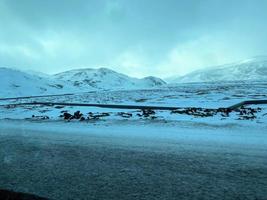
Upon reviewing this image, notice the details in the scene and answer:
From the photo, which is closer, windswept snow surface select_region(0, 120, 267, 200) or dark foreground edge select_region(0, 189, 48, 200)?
dark foreground edge select_region(0, 189, 48, 200)

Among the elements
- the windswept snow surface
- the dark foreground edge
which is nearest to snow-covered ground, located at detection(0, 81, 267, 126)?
the windswept snow surface

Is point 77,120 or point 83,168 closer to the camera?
point 83,168

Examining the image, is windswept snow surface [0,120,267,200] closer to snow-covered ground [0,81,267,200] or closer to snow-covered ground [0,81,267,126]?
snow-covered ground [0,81,267,200]

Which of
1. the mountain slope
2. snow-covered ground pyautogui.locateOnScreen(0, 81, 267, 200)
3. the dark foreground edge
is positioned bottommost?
snow-covered ground pyautogui.locateOnScreen(0, 81, 267, 200)

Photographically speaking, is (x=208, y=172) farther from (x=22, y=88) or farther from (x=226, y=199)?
(x=22, y=88)

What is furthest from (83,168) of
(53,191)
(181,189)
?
(181,189)

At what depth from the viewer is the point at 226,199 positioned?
4.40 meters

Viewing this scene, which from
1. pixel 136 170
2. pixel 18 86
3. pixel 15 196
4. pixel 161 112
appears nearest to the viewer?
pixel 15 196

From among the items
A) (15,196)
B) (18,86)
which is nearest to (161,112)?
(15,196)

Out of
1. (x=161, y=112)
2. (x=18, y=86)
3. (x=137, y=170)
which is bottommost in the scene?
(x=137, y=170)

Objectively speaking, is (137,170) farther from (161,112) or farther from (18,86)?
(18,86)

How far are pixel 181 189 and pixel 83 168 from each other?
7.46 feet

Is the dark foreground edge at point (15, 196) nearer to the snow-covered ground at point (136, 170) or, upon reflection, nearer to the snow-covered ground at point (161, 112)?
the snow-covered ground at point (136, 170)

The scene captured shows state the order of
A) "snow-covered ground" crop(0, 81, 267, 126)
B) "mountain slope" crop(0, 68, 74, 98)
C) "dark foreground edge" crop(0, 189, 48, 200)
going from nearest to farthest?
"dark foreground edge" crop(0, 189, 48, 200) < "snow-covered ground" crop(0, 81, 267, 126) < "mountain slope" crop(0, 68, 74, 98)
